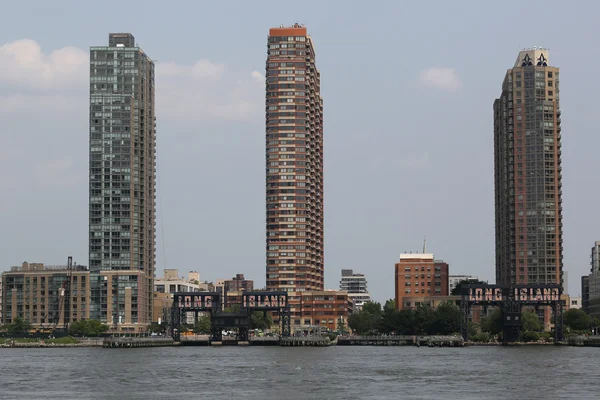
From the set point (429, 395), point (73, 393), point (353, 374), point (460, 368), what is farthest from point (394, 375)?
point (73, 393)

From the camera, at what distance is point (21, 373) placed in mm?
177000

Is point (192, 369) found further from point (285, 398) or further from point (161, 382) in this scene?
point (285, 398)

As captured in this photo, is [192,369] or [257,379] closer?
[257,379]

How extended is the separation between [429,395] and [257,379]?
3184 centimetres

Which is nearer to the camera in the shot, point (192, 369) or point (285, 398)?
point (285, 398)

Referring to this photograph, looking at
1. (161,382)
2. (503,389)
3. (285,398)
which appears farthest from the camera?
(161,382)

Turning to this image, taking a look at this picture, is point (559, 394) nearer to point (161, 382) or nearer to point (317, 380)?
point (317, 380)

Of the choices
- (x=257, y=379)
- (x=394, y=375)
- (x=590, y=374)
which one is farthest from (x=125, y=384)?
(x=590, y=374)

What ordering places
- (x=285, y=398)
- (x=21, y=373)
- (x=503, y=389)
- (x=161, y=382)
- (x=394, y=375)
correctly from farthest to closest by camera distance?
(x=21, y=373)
(x=394, y=375)
(x=161, y=382)
(x=503, y=389)
(x=285, y=398)

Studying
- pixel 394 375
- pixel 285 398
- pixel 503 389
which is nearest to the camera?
pixel 285 398

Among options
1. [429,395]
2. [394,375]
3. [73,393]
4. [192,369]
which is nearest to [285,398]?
[429,395]

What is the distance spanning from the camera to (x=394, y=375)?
165 m

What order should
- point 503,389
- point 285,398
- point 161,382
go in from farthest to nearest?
1. point 161,382
2. point 503,389
3. point 285,398

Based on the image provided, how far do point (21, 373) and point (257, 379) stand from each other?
141 ft
